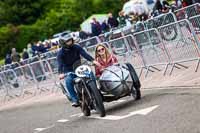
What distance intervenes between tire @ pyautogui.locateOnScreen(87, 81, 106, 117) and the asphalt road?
6.7 inches

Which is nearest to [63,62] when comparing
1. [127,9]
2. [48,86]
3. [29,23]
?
[48,86]

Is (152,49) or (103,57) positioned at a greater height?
(103,57)

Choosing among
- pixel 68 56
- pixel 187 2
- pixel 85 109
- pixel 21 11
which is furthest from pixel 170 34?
pixel 21 11

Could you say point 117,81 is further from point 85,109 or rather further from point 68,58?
point 68,58

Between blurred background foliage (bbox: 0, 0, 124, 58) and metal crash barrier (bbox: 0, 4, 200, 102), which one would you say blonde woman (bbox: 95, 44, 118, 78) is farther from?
blurred background foliage (bbox: 0, 0, 124, 58)

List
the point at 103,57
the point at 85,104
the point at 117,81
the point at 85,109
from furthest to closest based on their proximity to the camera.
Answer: the point at 103,57 → the point at 85,109 → the point at 85,104 → the point at 117,81

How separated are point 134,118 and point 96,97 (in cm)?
124

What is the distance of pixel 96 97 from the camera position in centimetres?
1293

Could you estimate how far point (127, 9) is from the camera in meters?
45.4

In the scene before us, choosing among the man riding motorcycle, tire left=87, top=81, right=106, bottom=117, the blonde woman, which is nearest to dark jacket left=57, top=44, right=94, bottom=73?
the man riding motorcycle

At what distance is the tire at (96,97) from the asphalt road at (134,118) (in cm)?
17

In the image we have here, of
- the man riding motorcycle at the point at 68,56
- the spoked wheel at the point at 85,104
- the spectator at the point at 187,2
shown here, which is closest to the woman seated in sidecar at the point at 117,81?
the spoked wheel at the point at 85,104

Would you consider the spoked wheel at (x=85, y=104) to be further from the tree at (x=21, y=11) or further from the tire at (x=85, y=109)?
the tree at (x=21, y=11)

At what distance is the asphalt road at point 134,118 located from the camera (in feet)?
34.4
